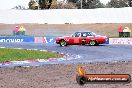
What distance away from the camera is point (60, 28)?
173 ft

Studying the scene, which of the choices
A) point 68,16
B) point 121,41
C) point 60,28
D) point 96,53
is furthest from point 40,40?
point 60,28

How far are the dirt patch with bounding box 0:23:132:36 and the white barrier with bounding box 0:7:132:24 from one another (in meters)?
0.64

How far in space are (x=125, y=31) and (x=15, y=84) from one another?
92.6ft

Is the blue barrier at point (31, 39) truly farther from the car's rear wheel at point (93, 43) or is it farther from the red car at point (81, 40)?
the car's rear wheel at point (93, 43)

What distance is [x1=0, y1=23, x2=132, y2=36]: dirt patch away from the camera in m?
50.1

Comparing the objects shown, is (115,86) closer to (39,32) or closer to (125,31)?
(125,31)

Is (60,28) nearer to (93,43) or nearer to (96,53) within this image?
(93,43)

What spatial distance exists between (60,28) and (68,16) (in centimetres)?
213

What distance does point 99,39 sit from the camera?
103 ft

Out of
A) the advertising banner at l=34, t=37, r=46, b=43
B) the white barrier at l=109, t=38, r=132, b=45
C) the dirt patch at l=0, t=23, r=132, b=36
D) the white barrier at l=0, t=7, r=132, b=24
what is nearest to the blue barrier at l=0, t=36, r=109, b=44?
the advertising banner at l=34, t=37, r=46, b=43

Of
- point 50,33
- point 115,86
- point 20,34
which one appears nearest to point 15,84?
point 115,86

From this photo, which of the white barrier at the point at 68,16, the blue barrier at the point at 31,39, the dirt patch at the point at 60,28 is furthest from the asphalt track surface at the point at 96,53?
the dirt patch at the point at 60,28

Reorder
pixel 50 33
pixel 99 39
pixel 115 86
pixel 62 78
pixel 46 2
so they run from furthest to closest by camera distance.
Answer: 1. pixel 46 2
2. pixel 50 33
3. pixel 99 39
4. pixel 62 78
5. pixel 115 86

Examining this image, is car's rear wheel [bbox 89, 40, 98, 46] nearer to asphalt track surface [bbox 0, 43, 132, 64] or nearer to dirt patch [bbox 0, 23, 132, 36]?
asphalt track surface [bbox 0, 43, 132, 64]
